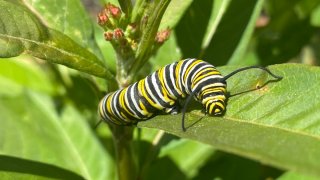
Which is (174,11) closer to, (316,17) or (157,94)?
(157,94)

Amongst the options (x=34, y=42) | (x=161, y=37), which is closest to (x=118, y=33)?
(x=161, y=37)

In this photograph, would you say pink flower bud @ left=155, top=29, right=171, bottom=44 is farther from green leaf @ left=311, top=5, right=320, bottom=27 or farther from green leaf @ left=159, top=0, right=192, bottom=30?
green leaf @ left=311, top=5, right=320, bottom=27

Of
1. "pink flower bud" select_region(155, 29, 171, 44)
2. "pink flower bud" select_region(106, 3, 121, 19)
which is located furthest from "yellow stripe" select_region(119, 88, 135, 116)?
"pink flower bud" select_region(106, 3, 121, 19)

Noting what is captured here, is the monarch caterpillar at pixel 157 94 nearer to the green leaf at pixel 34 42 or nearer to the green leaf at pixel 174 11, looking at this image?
the green leaf at pixel 174 11

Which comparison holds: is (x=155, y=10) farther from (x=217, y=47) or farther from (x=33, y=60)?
(x=33, y=60)

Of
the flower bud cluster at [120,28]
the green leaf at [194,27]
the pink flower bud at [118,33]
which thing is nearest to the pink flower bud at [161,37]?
the flower bud cluster at [120,28]

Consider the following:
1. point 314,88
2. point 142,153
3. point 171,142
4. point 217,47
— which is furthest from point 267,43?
point 314,88
